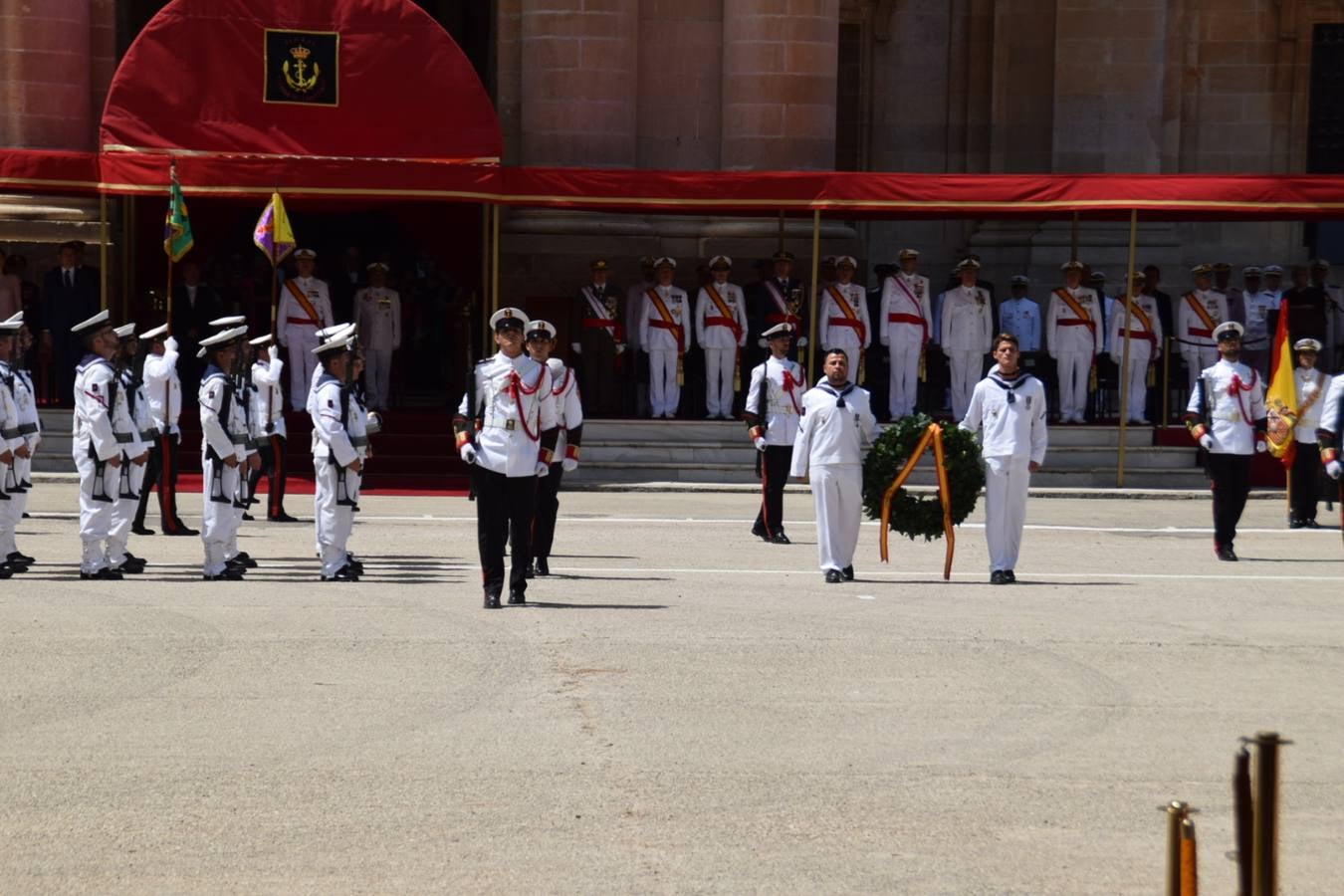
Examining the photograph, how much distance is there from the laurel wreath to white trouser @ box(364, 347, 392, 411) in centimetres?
1024

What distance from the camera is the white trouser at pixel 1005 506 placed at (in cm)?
1488

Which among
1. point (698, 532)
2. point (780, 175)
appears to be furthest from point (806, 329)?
point (698, 532)

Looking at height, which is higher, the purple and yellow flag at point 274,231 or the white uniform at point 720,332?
the purple and yellow flag at point 274,231

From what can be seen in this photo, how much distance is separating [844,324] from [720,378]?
155 cm

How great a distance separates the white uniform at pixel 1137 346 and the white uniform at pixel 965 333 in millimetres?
1522

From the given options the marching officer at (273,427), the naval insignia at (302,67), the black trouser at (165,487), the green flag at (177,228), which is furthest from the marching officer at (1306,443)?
the naval insignia at (302,67)

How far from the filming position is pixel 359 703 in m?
9.95

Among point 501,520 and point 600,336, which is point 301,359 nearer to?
point 600,336

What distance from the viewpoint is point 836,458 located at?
1499cm

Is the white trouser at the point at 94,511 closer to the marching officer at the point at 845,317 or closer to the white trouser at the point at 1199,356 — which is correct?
the marching officer at the point at 845,317

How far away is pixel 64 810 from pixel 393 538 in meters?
9.50

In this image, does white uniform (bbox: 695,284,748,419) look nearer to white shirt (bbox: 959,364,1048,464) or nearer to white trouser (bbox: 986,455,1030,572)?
white shirt (bbox: 959,364,1048,464)

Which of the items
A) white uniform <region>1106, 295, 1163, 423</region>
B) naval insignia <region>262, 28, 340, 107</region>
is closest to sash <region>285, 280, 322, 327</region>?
naval insignia <region>262, 28, 340, 107</region>

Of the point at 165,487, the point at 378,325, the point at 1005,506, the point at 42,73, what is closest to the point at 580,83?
the point at 378,325
